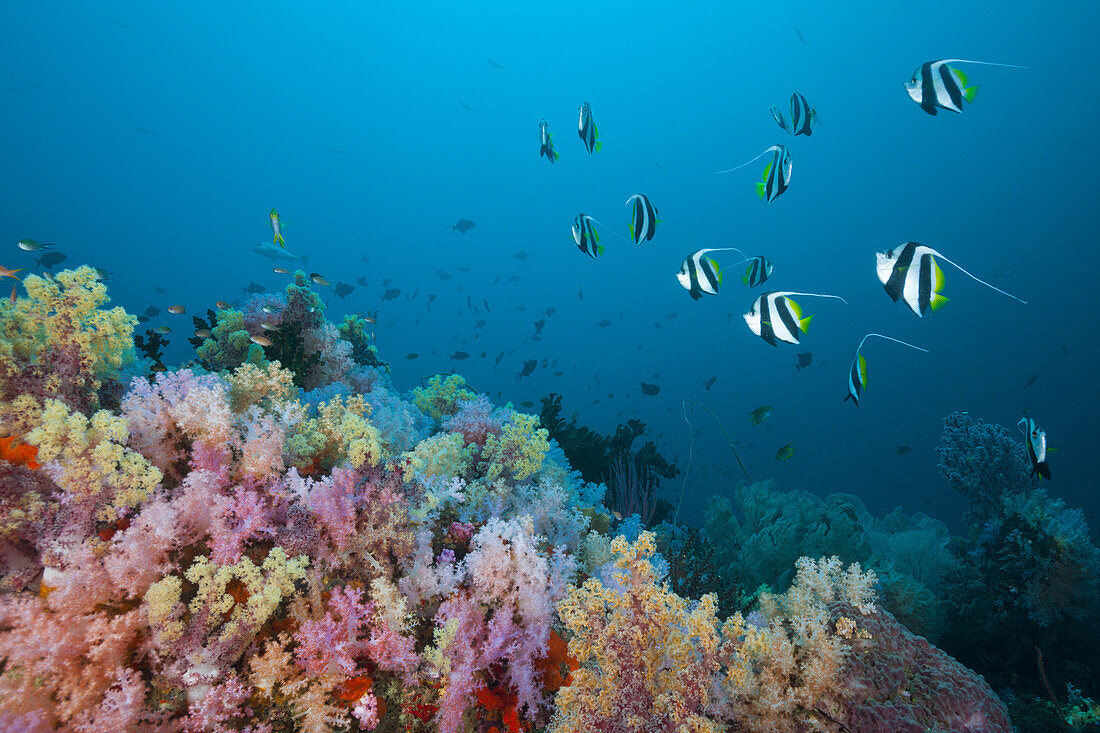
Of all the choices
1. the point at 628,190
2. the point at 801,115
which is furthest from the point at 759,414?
the point at 628,190

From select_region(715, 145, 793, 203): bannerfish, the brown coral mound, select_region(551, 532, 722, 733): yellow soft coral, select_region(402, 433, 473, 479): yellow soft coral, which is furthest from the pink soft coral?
select_region(715, 145, 793, 203): bannerfish

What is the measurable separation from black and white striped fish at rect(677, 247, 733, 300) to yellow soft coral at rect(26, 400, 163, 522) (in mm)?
3845

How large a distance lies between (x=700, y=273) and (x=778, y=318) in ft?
3.09

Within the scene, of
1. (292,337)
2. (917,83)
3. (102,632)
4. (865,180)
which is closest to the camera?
(102,632)

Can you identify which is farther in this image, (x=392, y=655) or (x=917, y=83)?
(x=917, y=83)

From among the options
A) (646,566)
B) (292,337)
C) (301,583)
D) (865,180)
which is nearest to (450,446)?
(301,583)

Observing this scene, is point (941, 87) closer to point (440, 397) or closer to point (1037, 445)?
point (1037, 445)

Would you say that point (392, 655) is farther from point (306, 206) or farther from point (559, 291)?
point (306, 206)

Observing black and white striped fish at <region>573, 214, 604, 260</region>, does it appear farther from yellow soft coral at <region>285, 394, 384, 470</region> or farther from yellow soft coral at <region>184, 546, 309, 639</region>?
yellow soft coral at <region>184, 546, 309, 639</region>

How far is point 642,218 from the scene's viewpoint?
4.27 metres

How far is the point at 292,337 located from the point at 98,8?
3781 inches

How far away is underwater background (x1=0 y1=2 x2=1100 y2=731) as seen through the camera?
5453 cm

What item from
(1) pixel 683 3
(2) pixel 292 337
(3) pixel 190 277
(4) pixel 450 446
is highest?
(1) pixel 683 3

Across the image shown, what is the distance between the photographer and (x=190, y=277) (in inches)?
3049
